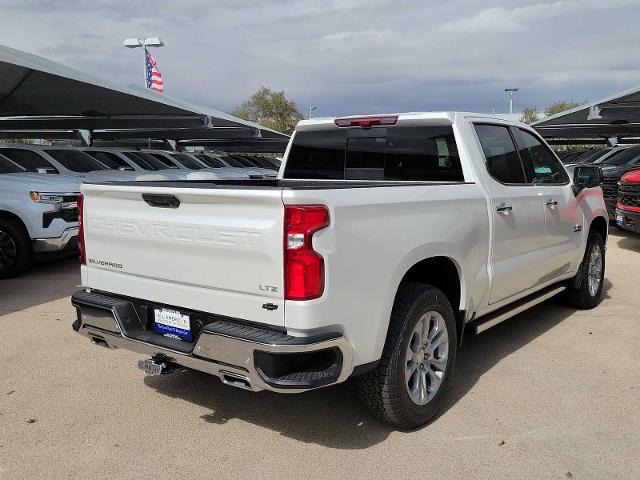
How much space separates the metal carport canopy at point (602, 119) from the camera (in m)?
13.8

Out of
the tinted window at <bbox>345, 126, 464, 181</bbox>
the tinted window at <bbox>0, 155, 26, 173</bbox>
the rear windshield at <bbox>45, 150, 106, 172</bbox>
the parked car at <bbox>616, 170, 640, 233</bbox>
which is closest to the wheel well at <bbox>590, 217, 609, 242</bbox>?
the tinted window at <bbox>345, 126, 464, 181</bbox>

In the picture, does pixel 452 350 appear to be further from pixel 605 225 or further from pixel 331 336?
pixel 605 225

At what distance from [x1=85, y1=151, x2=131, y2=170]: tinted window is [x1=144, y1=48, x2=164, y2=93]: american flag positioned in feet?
51.5

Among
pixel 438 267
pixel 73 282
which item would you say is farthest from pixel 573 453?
pixel 73 282

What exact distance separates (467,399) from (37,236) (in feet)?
19.8

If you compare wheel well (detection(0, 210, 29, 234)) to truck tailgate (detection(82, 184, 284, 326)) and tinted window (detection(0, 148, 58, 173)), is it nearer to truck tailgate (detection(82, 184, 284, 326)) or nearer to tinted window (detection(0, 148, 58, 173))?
tinted window (detection(0, 148, 58, 173))

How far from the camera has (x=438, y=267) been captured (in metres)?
3.80

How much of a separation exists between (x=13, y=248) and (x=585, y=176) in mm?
6806

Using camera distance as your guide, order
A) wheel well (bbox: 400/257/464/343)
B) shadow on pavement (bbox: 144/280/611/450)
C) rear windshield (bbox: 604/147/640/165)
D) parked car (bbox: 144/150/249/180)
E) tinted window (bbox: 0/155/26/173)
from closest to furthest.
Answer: shadow on pavement (bbox: 144/280/611/450)
wheel well (bbox: 400/257/464/343)
tinted window (bbox: 0/155/26/173)
rear windshield (bbox: 604/147/640/165)
parked car (bbox: 144/150/249/180)

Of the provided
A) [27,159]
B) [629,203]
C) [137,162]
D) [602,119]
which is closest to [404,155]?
[629,203]

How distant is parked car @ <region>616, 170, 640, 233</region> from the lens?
30.3ft

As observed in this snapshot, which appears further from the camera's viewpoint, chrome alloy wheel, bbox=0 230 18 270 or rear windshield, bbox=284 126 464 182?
chrome alloy wheel, bbox=0 230 18 270

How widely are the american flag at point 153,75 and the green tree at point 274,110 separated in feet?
57.8

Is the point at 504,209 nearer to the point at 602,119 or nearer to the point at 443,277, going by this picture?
the point at 443,277
